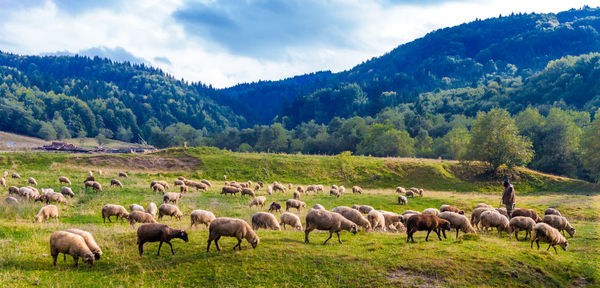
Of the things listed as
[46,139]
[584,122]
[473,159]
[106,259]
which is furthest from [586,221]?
[46,139]

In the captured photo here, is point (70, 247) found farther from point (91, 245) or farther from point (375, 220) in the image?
point (375, 220)

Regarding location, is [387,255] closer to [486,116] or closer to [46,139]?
[486,116]

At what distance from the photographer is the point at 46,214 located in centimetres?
2094

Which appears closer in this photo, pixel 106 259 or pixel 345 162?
pixel 106 259

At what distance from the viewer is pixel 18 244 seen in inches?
588

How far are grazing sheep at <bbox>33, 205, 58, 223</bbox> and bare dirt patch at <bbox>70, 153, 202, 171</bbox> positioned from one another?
40120 mm

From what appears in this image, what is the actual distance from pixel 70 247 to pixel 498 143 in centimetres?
7138

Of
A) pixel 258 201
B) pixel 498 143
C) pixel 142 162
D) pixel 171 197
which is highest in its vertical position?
pixel 498 143

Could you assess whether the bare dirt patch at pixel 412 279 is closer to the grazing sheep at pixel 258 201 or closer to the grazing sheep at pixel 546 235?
the grazing sheep at pixel 546 235

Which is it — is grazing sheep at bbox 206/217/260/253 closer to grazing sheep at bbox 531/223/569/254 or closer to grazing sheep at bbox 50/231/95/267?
grazing sheep at bbox 50/231/95/267

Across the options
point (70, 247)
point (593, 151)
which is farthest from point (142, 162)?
point (593, 151)

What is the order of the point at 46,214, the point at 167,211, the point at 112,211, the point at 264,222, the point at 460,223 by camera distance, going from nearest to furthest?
the point at 46,214
the point at 264,222
the point at 460,223
the point at 112,211
the point at 167,211

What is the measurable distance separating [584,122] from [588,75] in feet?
307

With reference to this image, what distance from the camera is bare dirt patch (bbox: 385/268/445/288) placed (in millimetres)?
13102
